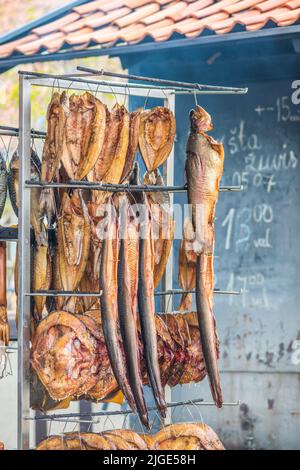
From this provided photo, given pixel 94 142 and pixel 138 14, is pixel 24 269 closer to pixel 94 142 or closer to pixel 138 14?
pixel 94 142

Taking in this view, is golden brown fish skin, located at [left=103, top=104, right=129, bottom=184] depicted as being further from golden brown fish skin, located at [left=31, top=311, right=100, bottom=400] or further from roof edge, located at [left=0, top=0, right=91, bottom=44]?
roof edge, located at [left=0, top=0, right=91, bottom=44]

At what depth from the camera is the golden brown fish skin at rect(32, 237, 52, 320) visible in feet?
15.7

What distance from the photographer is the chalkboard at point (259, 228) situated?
7676 millimetres

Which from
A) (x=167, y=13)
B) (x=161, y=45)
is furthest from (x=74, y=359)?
(x=167, y=13)

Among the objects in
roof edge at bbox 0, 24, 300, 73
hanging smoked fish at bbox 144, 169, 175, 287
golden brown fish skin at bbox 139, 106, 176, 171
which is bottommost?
hanging smoked fish at bbox 144, 169, 175, 287

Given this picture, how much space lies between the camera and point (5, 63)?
24.6ft

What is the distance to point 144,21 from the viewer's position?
7273 mm

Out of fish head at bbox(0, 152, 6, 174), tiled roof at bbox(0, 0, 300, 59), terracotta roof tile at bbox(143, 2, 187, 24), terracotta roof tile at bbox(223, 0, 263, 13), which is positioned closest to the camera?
fish head at bbox(0, 152, 6, 174)

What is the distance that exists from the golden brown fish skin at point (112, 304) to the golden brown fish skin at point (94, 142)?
30cm

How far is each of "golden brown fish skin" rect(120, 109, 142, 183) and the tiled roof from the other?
6.47 feet

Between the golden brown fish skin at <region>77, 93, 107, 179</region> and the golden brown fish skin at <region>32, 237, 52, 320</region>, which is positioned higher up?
the golden brown fish skin at <region>77, 93, 107, 179</region>

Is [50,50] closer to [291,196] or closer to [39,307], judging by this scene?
[291,196]

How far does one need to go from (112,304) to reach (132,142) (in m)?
0.84

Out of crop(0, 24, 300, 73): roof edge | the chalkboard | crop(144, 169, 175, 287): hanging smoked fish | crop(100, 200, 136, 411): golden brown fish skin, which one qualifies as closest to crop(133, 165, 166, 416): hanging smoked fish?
crop(100, 200, 136, 411): golden brown fish skin
